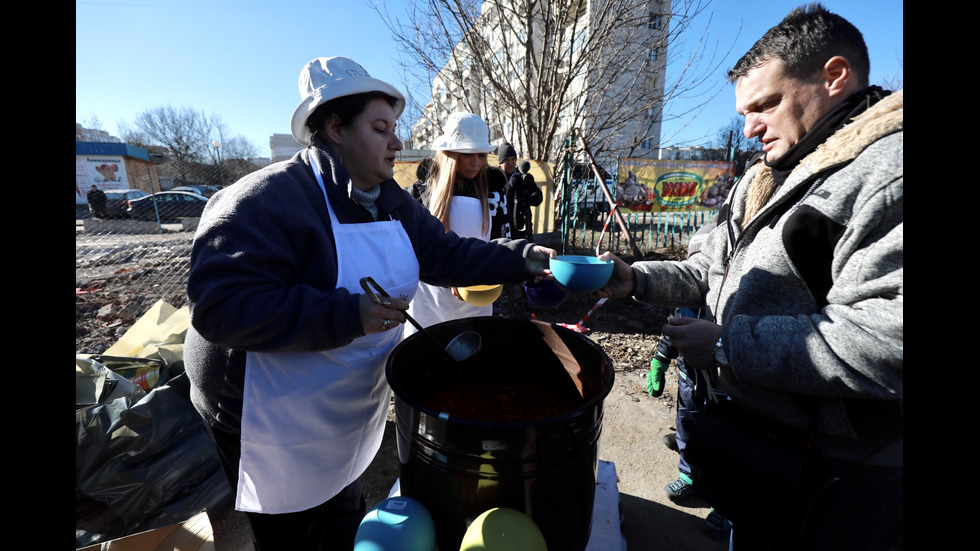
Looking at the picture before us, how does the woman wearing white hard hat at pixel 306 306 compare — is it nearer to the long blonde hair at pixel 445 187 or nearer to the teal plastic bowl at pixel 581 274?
the teal plastic bowl at pixel 581 274

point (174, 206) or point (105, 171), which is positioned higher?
point (105, 171)

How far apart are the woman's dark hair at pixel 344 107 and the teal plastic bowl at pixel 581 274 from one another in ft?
3.04

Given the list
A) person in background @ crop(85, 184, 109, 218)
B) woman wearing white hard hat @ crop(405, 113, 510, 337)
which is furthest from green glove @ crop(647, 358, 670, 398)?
person in background @ crop(85, 184, 109, 218)

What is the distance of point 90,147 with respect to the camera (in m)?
25.0

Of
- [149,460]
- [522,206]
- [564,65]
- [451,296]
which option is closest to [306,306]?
[451,296]

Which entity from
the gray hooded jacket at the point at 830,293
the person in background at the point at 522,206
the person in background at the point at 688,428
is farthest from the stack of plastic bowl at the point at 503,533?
the person in background at the point at 522,206

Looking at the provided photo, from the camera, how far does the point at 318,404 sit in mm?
1367

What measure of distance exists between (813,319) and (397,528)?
1.15m

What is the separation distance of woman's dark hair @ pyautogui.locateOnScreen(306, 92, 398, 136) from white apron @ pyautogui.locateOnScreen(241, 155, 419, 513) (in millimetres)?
190

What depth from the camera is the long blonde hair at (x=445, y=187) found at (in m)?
2.86

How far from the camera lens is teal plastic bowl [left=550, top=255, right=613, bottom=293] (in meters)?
1.64

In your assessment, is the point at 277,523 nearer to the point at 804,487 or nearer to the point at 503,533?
the point at 503,533
